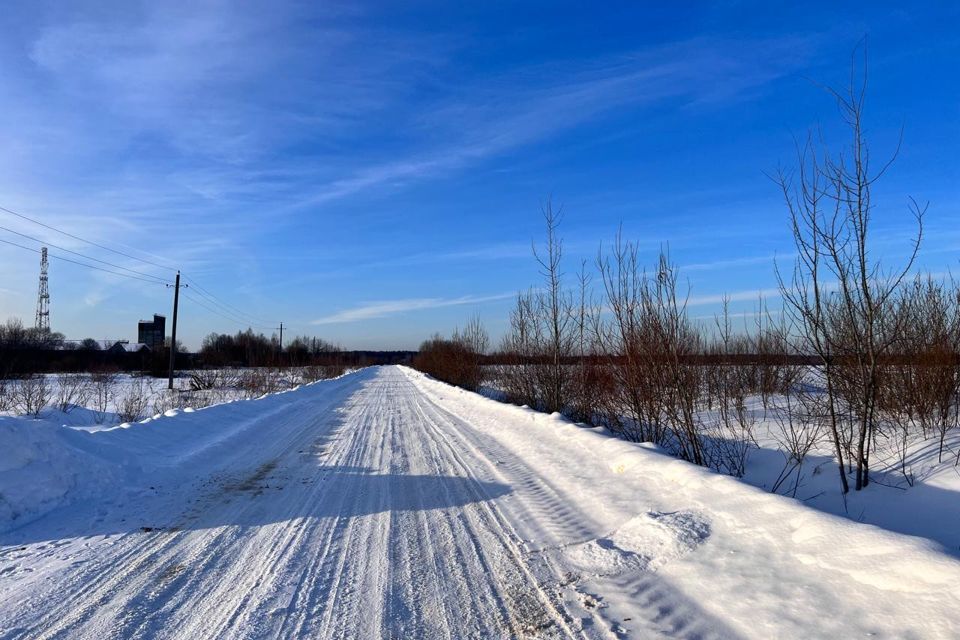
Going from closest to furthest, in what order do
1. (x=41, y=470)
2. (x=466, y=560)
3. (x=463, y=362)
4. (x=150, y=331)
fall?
(x=466, y=560) < (x=41, y=470) < (x=463, y=362) < (x=150, y=331)

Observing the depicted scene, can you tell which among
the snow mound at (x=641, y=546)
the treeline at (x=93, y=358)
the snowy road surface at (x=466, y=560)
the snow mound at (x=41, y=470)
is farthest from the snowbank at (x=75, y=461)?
the treeline at (x=93, y=358)

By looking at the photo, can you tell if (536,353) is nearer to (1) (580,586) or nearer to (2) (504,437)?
(2) (504,437)

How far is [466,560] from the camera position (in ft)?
15.6

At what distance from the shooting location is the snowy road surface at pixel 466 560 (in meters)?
3.50

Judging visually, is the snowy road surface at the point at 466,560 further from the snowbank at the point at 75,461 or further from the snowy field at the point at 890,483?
the snowy field at the point at 890,483

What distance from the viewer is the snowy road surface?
3.50 meters

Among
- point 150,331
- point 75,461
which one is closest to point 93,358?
point 150,331

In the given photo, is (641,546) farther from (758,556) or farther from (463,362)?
(463,362)

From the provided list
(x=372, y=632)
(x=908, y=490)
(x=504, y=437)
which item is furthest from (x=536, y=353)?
(x=372, y=632)

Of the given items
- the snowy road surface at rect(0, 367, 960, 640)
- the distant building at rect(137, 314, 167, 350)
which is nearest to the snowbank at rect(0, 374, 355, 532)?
the snowy road surface at rect(0, 367, 960, 640)

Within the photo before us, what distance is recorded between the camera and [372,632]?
138 inches

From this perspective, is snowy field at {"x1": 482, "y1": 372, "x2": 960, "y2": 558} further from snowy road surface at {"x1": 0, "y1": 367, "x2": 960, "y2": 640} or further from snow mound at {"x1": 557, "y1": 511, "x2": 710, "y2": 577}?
snowy road surface at {"x1": 0, "y1": 367, "x2": 960, "y2": 640}

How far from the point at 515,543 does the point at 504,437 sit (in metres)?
6.87

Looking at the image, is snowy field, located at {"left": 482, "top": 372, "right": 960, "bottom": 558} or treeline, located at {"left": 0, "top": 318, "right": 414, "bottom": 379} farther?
treeline, located at {"left": 0, "top": 318, "right": 414, "bottom": 379}
